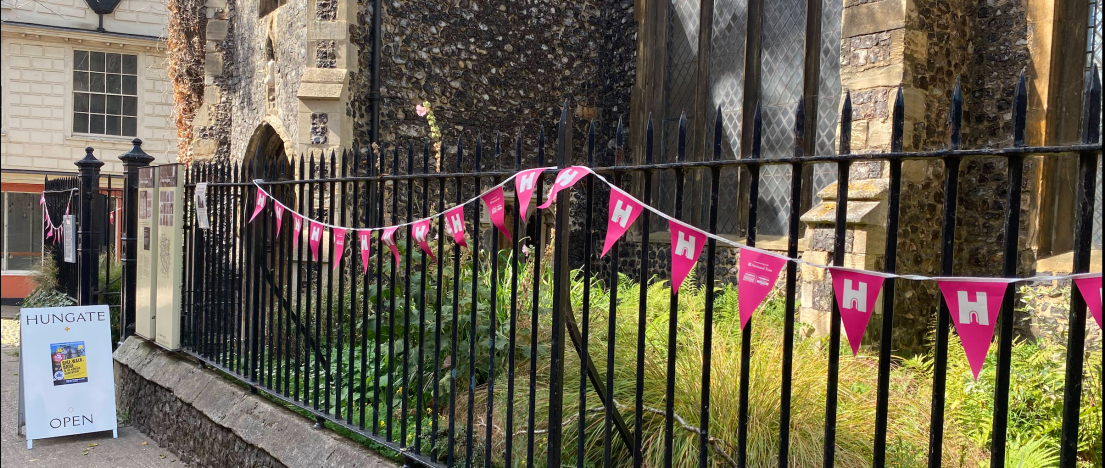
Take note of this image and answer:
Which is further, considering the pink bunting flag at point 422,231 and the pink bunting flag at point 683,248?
the pink bunting flag at point 422,231

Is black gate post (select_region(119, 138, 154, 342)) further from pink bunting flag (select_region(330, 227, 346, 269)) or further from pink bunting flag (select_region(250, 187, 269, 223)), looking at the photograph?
pink bunting flag (select_region(330, 227, 346, 269))

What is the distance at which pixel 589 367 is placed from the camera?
351 centimetres

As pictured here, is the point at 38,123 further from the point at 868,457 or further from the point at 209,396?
the point at 868,457

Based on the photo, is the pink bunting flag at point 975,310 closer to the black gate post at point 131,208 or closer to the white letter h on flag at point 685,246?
the white letter h on flag at point 685,246

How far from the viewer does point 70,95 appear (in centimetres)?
1875

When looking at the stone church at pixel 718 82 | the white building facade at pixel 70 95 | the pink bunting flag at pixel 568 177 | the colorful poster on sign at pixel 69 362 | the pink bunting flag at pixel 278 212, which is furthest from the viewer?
the white building facade at pixel 70 95

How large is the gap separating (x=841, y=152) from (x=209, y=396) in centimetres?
460

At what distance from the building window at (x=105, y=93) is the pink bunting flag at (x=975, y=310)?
20465 millimetres

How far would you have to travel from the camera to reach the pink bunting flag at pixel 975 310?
83.7 inches

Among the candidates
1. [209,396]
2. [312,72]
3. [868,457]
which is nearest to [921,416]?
[868,457]

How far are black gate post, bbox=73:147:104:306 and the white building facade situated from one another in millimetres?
10773

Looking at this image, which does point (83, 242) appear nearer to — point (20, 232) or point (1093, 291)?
point (1093, 291)

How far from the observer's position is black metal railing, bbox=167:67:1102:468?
228 centimetres

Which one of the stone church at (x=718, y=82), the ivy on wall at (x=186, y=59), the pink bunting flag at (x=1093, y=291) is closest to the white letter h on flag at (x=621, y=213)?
the pink bunting flag at (x=1093, y=291)
